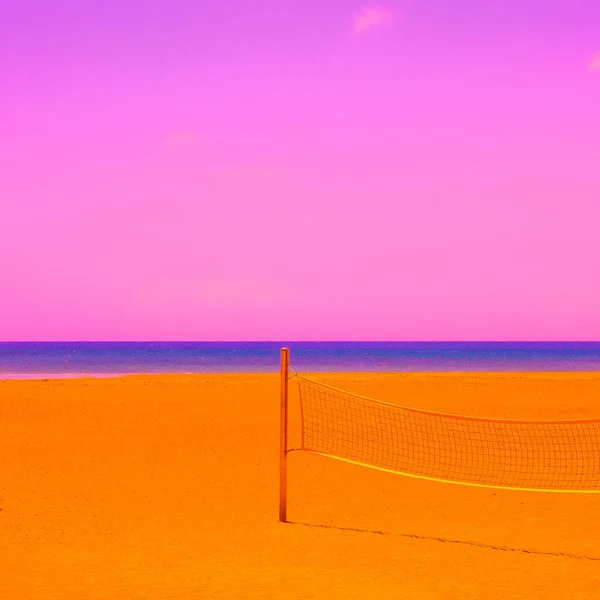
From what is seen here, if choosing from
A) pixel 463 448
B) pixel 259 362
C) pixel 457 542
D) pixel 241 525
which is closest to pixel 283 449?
pixel 241 525

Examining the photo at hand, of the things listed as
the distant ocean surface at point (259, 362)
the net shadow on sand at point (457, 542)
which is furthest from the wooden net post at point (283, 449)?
the distant ocean surface at point (259, 362)

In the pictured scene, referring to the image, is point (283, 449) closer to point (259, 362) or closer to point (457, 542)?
point (457, 542)

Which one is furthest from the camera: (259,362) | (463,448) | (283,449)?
(259,362)

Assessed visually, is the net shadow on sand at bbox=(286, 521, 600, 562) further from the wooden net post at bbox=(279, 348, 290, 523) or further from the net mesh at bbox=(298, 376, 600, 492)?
the net mesh at bbox=(298, 376, 600, 492)

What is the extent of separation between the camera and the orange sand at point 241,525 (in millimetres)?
6547

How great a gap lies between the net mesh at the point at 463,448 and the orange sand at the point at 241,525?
2.73 feet

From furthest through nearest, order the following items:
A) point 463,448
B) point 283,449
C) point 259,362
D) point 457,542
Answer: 1. point 259,362
2. point 463,448
3. point 283,449
4. point 457,542

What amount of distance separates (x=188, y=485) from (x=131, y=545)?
10.6 ft

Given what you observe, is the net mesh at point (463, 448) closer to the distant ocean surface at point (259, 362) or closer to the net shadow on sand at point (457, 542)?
the net shadow on sand at point (457, 542)

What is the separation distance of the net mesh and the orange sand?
83 centimetres

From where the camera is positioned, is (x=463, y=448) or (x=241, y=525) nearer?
(x=241, y=525)

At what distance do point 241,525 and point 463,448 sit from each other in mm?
6876

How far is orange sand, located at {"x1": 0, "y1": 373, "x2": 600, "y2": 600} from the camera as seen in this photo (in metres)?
6.55

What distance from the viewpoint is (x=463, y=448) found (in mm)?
14344
